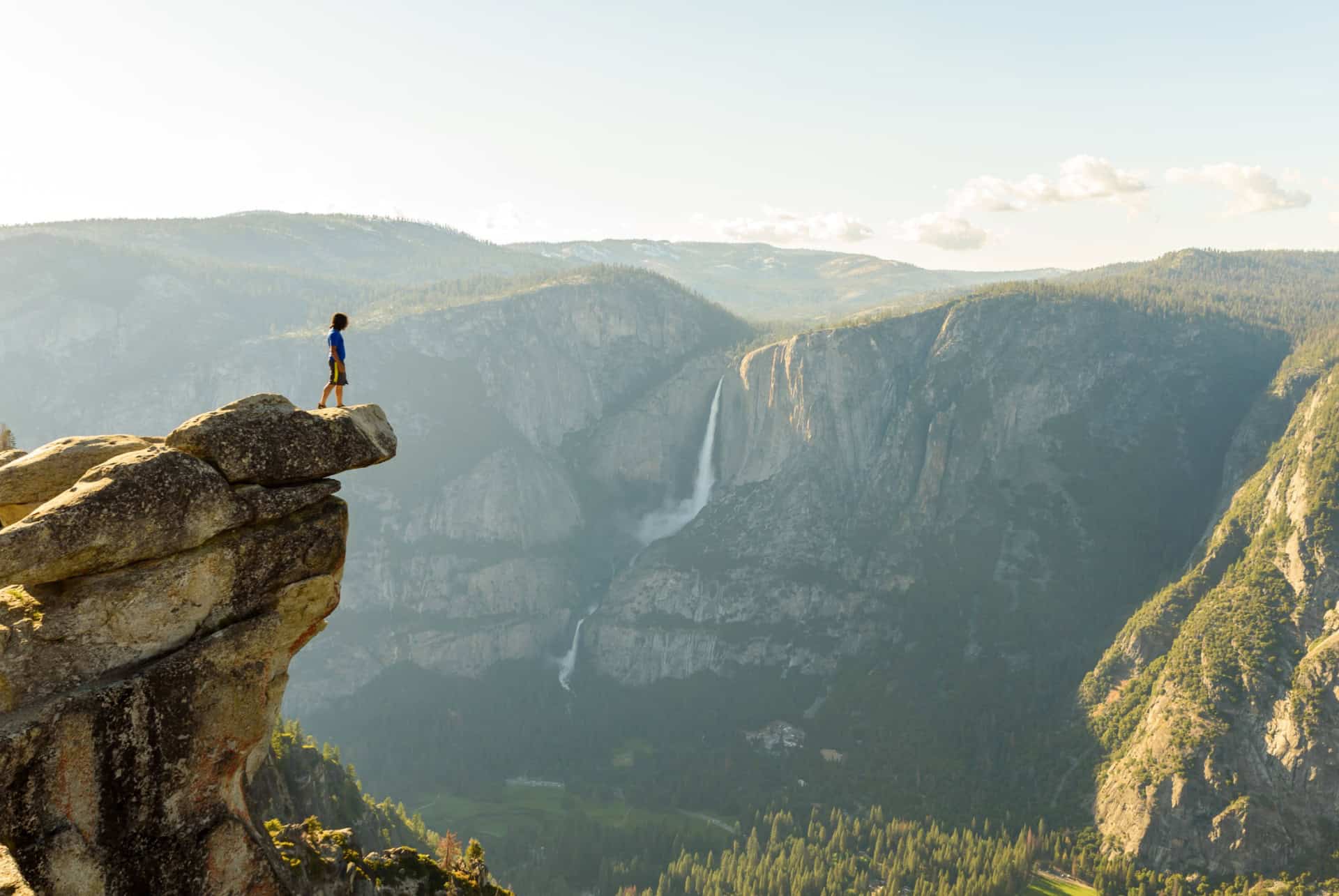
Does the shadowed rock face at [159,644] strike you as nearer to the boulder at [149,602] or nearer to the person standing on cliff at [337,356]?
the boulder at [149,602]

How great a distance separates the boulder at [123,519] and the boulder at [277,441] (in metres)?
0.80

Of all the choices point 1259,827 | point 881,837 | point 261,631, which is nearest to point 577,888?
point 881,837

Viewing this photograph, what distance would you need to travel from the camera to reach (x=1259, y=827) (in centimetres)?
15275

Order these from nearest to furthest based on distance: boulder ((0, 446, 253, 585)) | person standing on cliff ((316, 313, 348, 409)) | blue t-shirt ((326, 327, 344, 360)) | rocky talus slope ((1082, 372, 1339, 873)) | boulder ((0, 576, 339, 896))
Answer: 1. boulder ((0, 576, 339, 896))
2. boulder ((0, 446, 253, 585))
3. person standing on cliff ((316, 313, 348, 409))
4. blue t-shirt ((326, 327, 344, 360))
5. rocky talus slope ((1082, 372, 1339, 873))

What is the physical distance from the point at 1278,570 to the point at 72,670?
210 meters

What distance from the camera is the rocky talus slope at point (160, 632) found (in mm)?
24531

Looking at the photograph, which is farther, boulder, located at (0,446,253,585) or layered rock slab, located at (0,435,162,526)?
layered rock slab, located at (0,435,162,526)

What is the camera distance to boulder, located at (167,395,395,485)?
2964cm

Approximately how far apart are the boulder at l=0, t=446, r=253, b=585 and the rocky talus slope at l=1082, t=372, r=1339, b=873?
180 metres

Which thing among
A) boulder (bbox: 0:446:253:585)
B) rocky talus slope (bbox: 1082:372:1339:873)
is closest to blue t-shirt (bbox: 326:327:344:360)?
boulder (bbox: 0:446:253:585)

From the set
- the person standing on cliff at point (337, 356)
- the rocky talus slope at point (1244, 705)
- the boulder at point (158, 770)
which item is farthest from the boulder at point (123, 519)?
the rocky talus slope at point (1244, 705)

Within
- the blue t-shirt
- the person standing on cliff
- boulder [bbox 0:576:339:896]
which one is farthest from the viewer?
the blue t-shirt

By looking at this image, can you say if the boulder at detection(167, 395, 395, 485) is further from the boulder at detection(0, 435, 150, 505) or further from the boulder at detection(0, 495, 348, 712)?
the boulder at detection(0, 435, 150, 505)

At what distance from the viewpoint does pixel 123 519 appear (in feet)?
87.9
